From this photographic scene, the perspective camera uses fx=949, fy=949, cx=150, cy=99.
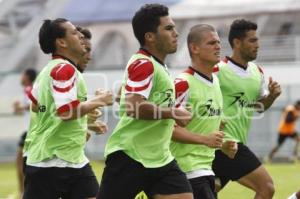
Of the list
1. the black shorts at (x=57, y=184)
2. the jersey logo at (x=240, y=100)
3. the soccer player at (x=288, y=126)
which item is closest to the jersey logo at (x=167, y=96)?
the black shorts at (x=57, y=184)

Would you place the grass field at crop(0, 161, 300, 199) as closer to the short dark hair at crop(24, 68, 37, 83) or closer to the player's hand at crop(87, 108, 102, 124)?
the short dark hair at crop(24, 68, 37, 83)

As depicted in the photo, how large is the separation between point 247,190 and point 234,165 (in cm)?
635

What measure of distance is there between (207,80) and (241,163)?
183 centimetres

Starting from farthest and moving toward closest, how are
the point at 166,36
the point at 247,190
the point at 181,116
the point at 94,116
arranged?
the point at 247,190
the point at 94,116
the point at 166,36
the point at 181,116

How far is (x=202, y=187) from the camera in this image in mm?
8203

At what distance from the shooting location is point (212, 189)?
8.38 meters

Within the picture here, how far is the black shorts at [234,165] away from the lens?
10.1 m

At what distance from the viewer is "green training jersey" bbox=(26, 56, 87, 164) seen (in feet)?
25.9

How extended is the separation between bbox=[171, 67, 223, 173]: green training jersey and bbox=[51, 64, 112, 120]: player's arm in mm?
834

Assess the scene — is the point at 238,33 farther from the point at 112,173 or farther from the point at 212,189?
the point at 112,173

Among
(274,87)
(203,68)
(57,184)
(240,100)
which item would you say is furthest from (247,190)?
(57,184)

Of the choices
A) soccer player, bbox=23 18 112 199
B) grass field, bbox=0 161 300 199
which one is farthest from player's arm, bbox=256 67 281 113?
grass field, bbox=0 161 300 199

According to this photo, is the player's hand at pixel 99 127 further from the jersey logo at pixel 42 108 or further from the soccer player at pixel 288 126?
the soccer player at pixel 288 126

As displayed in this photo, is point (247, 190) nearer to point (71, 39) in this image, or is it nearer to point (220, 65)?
point (220, 65)
